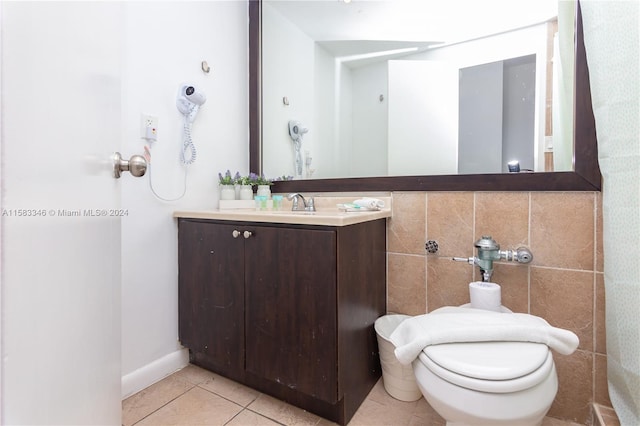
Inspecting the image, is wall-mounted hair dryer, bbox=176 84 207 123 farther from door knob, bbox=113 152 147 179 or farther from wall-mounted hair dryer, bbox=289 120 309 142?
door knob, bbox=113 152 147 179

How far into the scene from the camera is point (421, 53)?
157cm

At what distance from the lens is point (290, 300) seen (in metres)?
1.14

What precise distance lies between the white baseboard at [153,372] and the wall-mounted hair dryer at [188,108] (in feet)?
3.11

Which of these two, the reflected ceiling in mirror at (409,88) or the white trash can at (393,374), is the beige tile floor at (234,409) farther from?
the reflected ceiling in mirror at (409,88)

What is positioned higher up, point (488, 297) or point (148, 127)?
point (148, 127)

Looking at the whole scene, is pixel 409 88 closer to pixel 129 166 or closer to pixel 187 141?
pixel 187 141

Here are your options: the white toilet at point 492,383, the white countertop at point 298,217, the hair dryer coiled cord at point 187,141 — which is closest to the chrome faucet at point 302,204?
the white countertop at point 298,217

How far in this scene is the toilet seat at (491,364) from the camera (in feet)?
2.48

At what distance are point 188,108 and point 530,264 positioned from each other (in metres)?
1.67

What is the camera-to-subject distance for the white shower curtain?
86 centimetres

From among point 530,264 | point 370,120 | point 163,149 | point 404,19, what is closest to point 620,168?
point 530,264

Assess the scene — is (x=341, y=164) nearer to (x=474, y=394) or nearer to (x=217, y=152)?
(x=217, y=152)

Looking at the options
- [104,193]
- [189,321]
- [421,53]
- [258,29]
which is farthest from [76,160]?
[258,29]

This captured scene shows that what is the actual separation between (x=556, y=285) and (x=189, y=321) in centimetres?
157
